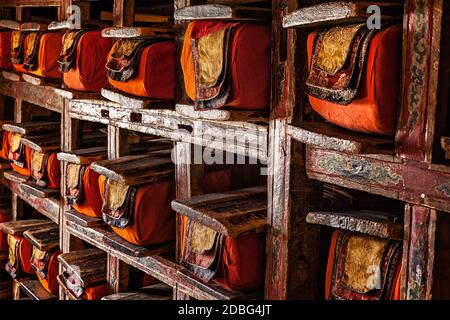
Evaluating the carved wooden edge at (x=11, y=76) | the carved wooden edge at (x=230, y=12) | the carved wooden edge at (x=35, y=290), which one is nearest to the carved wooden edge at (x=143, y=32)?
the carved wooden edge at (x=230, y=12)

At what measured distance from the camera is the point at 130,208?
420 centimetres

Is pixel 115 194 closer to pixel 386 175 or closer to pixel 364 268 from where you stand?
pixel 364 268

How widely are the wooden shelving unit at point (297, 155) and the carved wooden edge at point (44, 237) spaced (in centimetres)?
51

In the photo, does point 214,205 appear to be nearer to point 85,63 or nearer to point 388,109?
point 388,109

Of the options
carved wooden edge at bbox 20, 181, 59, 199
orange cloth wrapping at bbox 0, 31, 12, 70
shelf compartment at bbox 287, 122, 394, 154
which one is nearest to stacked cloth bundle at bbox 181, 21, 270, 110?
shelf compartment at bbox 287, 122, 394, 154

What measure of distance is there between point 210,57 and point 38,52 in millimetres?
2775

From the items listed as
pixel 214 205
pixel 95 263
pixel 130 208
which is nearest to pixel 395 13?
pixel 214 205

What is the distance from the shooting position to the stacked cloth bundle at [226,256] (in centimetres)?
348

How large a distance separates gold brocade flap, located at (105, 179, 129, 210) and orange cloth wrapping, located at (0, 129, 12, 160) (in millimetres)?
2708

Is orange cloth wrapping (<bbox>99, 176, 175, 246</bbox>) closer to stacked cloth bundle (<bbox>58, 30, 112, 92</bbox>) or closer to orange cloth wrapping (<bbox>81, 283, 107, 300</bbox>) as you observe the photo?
orange cloth wrapping (<bbox>81, 283, 107, 300</bbox>)

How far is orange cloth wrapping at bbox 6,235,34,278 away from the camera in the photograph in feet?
21.2

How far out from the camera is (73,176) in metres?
5.14

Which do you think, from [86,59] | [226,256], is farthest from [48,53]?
[226,256]

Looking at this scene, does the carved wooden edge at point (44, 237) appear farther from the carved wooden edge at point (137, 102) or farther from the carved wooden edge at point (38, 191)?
the carved wooden edge at point (137, 102)
